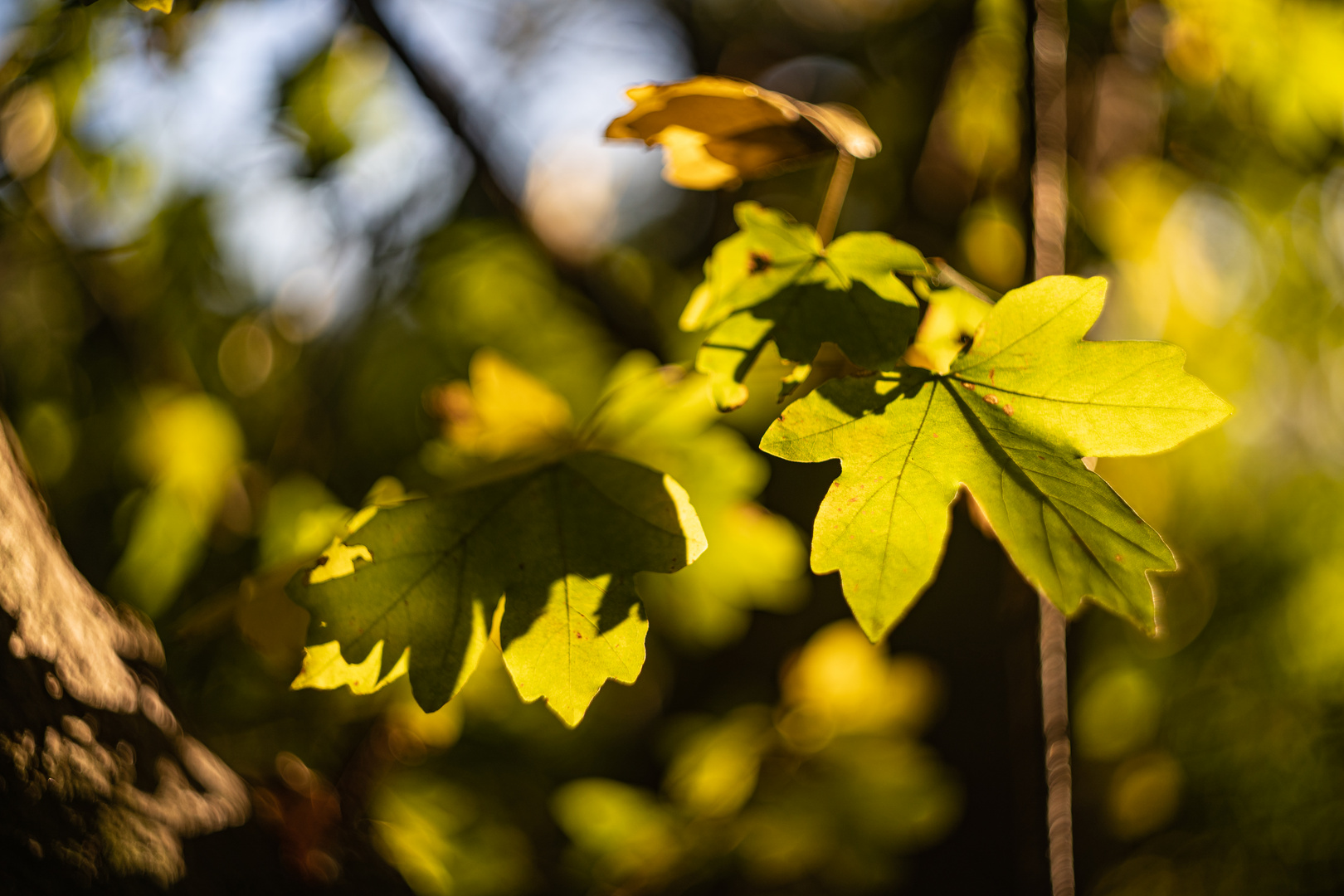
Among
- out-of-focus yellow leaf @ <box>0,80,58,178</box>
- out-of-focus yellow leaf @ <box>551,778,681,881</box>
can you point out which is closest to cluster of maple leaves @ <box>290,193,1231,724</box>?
out-of-focus yellow leaf @ <box>551,778,681,881</box>

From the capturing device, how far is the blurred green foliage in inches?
56.8

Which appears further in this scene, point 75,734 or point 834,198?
point 834,198

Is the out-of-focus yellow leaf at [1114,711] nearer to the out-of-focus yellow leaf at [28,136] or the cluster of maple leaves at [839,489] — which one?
the cluster of maple leaves at [839,489]

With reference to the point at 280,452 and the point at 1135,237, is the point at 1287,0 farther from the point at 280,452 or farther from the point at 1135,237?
the point at 280,452

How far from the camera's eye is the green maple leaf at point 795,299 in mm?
648

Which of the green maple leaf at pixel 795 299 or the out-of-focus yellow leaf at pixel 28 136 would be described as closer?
the green maple leaf at pixel 795 299

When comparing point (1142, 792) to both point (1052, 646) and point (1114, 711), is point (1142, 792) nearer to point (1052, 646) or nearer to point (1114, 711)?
point (1114, 711)

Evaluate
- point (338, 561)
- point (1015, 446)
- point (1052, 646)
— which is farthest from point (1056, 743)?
point (338, 561)

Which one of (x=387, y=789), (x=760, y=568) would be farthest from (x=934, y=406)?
(x=387, y=789)

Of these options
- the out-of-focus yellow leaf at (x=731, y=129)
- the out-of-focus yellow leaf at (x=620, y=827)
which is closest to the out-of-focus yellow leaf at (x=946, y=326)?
the out-of-focus yellow leaf at (x=731, y=129)

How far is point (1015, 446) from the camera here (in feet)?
1.99

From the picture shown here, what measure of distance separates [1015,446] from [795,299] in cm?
24

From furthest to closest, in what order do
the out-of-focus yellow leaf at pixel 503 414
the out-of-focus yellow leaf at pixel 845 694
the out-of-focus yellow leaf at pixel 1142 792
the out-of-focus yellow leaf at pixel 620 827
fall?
the out-of-focus yellow leaf at pixel 1142 792, the out-of-focus yellow leaf at pixel 845 694, the out-of-focus yellow leaf at pixel 620 827, the out-of-focus yellow leaf at pixel 503 414

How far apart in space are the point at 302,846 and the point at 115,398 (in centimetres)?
149
